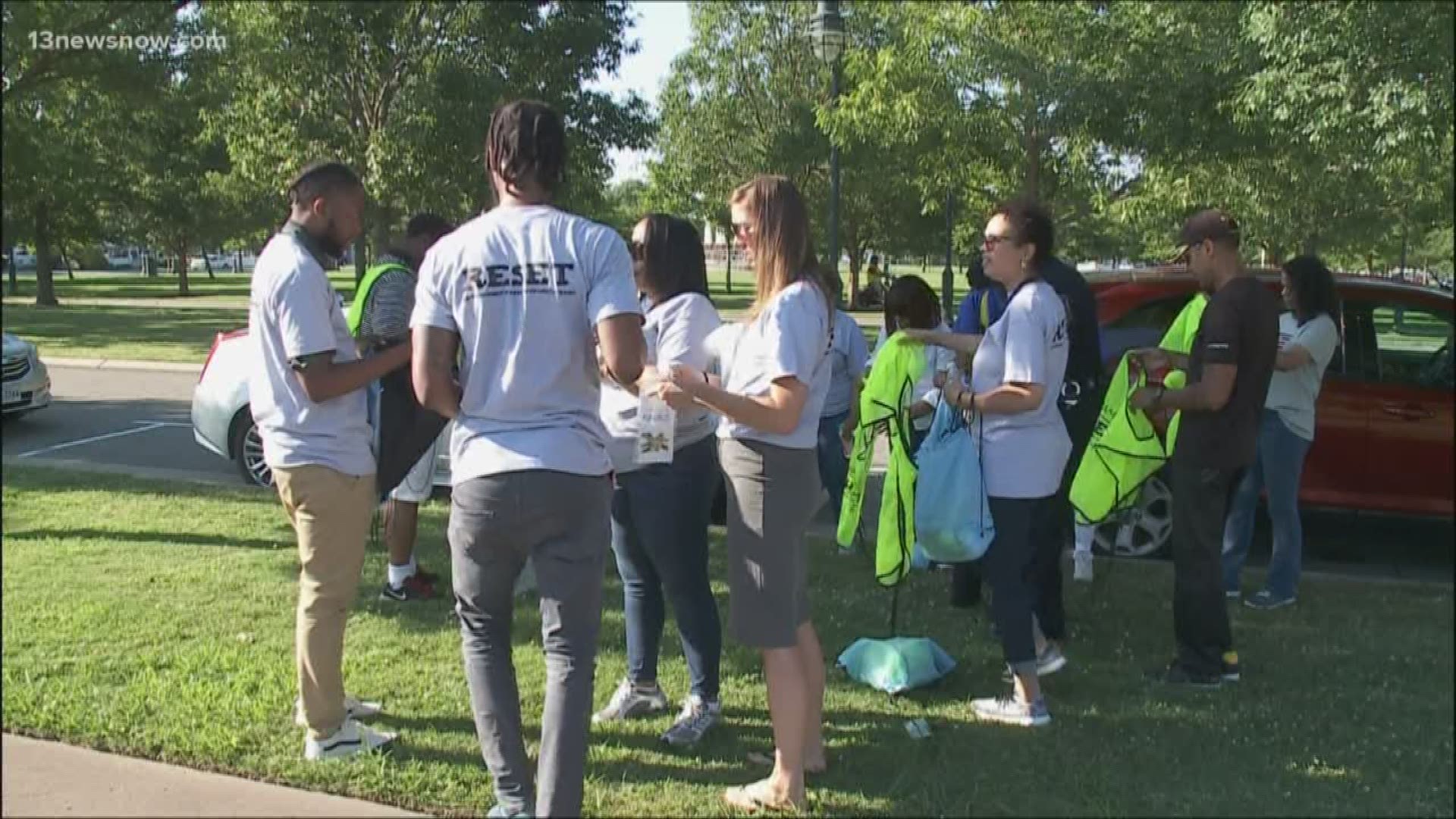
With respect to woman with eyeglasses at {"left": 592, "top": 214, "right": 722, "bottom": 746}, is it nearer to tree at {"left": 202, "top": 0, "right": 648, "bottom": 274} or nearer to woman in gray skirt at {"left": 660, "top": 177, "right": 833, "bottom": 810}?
woman in gray skirt at {"left": 660, "top": 177, "right": 833, "bottom": 810}

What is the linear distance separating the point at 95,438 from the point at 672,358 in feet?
28.9

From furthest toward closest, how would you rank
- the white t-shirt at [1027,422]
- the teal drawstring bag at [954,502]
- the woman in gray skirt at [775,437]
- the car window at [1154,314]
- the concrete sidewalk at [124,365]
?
the concrete sidewalk at [124,365], the car window at [1154,314], the teal drawstring bag at [954,502], the white t-shirt at [1027,422], the woman in gray skirt at [775,437]

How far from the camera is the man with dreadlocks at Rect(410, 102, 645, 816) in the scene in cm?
281

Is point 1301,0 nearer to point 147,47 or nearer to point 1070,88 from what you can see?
point 1070,88

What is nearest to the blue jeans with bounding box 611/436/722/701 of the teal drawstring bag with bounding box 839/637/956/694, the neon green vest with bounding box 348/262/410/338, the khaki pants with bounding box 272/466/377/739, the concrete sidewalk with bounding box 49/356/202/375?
the teal drawstring bag with bounding box 839/637/956/694

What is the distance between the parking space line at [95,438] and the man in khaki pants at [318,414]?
23.4ft

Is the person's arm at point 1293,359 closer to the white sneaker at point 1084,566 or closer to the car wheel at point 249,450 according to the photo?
the white sneaker at point 1084,566

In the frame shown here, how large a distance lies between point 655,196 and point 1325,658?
29539 mm

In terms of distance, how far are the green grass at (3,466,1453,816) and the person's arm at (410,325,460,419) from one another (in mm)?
1279

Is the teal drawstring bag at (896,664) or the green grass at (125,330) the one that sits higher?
the green grass at (125,330)

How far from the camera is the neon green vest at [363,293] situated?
14.4ft

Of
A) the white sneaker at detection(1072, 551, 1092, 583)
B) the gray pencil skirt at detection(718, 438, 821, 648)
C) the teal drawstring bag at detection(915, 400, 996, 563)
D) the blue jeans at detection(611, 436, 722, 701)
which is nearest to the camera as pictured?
the gray pencil skirt at detection(718, 438, 821, 648)

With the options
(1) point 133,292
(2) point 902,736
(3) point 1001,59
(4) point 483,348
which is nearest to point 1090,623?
(2) point 902,736

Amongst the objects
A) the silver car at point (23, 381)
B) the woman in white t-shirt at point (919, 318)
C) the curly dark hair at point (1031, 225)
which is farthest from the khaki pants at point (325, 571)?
the silver car at point (23, 381)
